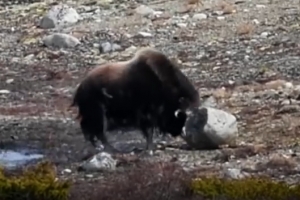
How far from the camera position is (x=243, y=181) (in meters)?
11.8

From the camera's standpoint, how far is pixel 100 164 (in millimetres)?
15008

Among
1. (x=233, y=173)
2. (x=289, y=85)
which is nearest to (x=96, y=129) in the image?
(x=233, y=173)

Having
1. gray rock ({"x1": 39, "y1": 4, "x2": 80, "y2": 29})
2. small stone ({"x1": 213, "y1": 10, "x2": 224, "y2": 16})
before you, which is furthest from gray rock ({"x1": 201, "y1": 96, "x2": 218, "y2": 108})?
gray rock ({"x1": 39, "y1": 4, "x2": 80, "y2": 29})

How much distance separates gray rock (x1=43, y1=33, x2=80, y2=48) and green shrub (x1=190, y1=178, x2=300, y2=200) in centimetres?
1644

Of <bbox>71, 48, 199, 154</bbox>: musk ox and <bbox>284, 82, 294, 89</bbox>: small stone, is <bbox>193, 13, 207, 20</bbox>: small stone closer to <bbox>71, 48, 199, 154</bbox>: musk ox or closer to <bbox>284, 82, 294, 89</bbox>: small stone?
<bbox>284, 82, 294, 89</bbox>: small stone

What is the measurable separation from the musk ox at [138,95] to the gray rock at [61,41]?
36.5 ft

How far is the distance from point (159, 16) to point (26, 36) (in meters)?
3.18

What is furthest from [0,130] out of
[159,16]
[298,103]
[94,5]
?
[94,5]

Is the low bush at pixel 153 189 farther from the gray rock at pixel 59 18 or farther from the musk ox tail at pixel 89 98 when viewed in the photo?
the gray rock at pixel 59 18

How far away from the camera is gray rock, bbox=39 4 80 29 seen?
30500 millimetres

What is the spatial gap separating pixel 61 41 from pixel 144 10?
323 centimetres

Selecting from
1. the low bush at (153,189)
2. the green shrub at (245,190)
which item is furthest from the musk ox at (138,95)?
the green shrub at (245,190)

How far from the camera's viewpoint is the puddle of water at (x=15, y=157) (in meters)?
16.3

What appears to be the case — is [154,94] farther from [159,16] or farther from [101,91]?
[159,16]
